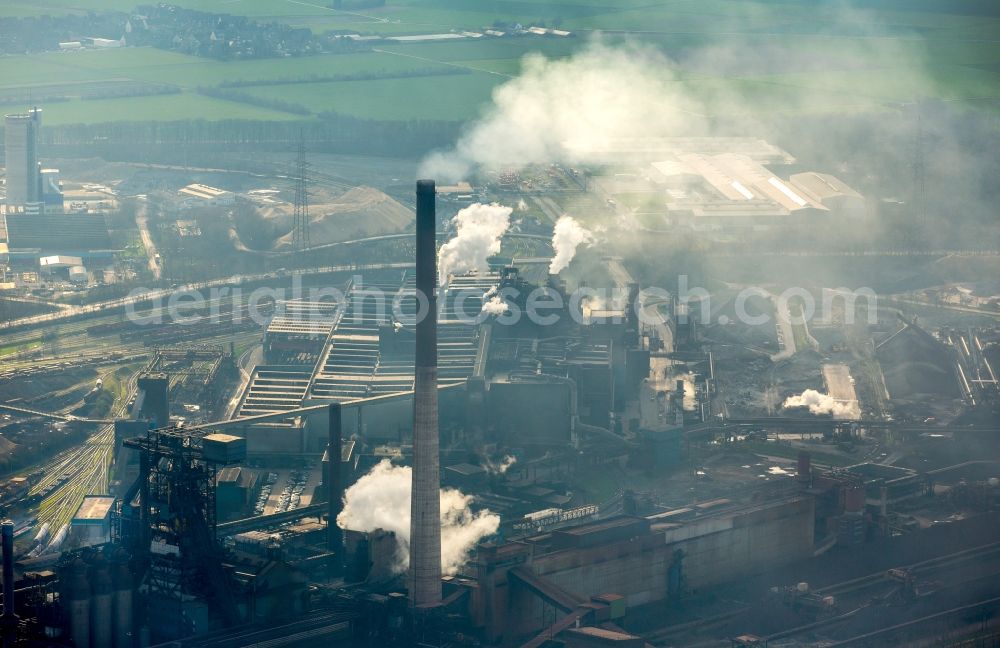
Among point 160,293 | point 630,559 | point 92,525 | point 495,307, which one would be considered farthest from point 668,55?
point 92,525

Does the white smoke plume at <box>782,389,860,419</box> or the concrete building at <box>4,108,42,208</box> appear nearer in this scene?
the white smoke plume at <box>782,389,860,419</box>

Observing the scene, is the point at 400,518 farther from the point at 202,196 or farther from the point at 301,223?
the point at 202,196

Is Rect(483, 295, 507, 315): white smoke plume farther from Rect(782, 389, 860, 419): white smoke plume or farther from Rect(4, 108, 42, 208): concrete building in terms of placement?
Rect(4, 108, 42, 208): concrete building

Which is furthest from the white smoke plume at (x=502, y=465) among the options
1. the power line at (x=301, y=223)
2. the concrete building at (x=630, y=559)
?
the power line at (x=301, y=223)

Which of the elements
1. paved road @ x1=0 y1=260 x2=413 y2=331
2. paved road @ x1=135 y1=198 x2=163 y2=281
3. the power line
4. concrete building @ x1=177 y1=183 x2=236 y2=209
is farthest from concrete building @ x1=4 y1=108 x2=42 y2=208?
paved road @ x1=0 y1=260 x2=413 y2=331

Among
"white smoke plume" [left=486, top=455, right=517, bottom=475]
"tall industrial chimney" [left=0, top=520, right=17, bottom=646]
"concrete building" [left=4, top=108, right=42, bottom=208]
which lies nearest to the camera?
"tall industrial chimney" [left=0, top=520, right=17, bottom=646]

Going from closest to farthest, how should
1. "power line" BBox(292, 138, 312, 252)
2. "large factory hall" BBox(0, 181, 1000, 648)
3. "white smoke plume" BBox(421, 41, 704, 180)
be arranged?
"large factory hall" BBox(0, 181, 1000, 648) < "power line" BBox(292, 138, 312, 252) < "white smoke plume" BBox(421, 41, 704, 180)

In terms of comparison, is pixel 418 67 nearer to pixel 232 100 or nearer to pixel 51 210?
pixel 232 100
